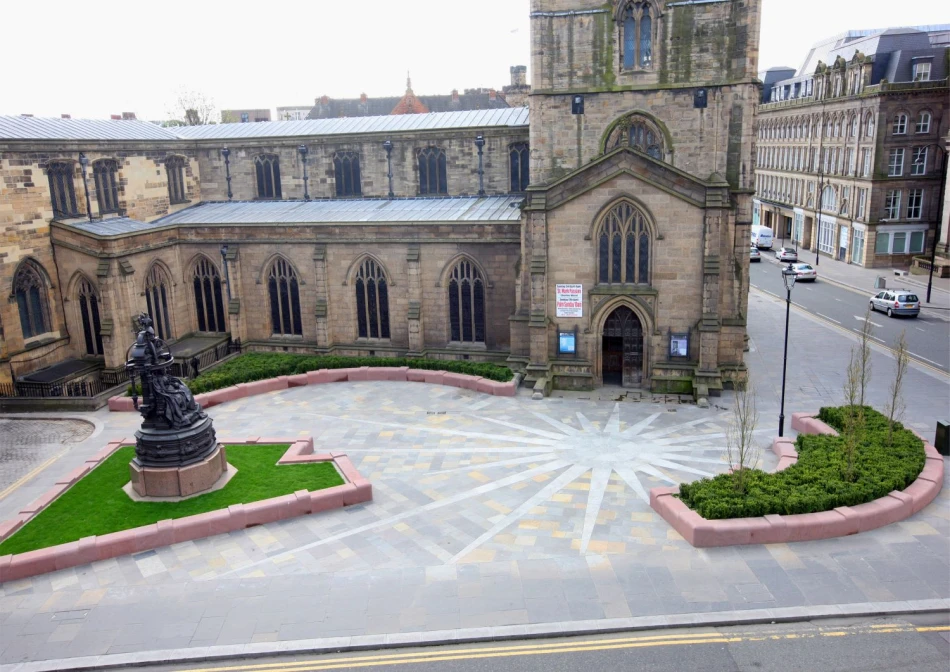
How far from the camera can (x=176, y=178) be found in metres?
42.3

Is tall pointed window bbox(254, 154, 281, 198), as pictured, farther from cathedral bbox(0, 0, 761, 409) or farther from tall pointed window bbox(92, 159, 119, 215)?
tall pointed window bbox(92, 159, 119, 215)

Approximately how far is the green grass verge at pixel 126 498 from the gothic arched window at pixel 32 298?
45.2ft

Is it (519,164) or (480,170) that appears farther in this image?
(480,170)

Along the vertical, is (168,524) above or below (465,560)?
above

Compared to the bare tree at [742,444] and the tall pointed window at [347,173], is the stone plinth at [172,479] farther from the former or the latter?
the tall pointed window at [347,173]

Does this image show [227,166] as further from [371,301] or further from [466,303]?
[466,303]

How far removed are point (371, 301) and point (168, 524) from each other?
19.0 m

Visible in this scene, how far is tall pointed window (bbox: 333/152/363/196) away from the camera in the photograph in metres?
40.6

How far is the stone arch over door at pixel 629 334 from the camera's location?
3045cm

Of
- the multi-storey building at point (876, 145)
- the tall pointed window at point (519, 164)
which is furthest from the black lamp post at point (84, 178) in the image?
the multi-storey building at point (876, 145)

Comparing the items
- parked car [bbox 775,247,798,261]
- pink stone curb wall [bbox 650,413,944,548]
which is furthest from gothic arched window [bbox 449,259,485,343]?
parked car [bbox 775,247,798,261]

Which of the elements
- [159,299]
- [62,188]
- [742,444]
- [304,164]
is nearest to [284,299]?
[159,299]

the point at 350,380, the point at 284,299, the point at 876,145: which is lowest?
the point at 350,380

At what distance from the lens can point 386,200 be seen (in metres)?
39.7
